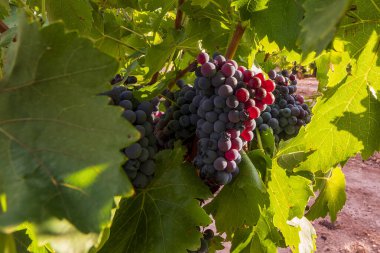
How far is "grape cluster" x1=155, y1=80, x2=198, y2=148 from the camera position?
3.21ft

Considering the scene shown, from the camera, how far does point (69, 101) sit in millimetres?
555

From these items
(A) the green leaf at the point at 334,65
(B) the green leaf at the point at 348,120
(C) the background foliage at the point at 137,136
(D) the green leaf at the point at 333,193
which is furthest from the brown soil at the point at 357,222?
(B) the green leaf at the point at 348,120

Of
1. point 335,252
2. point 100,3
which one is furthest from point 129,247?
point 335,252

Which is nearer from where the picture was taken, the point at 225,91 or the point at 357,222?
the point at 225,91

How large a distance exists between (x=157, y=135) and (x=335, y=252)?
3.16 m

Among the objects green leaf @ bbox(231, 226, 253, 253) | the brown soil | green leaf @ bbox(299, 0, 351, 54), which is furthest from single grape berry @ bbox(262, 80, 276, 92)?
the brown soil

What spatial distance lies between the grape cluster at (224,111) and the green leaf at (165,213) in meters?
0.05

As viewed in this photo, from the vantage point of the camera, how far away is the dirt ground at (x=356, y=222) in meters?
3.77

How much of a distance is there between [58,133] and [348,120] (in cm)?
71

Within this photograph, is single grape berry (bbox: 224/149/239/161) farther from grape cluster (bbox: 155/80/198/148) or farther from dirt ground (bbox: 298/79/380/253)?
dirt ground (bbox: 298/79/380/253)

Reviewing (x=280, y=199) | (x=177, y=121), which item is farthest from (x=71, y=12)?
(x=280, y=199)

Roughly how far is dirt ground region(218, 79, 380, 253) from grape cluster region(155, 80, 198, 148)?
2.61 m

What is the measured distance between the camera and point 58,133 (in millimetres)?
540

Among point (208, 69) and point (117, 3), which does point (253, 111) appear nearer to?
point (208, 69)
